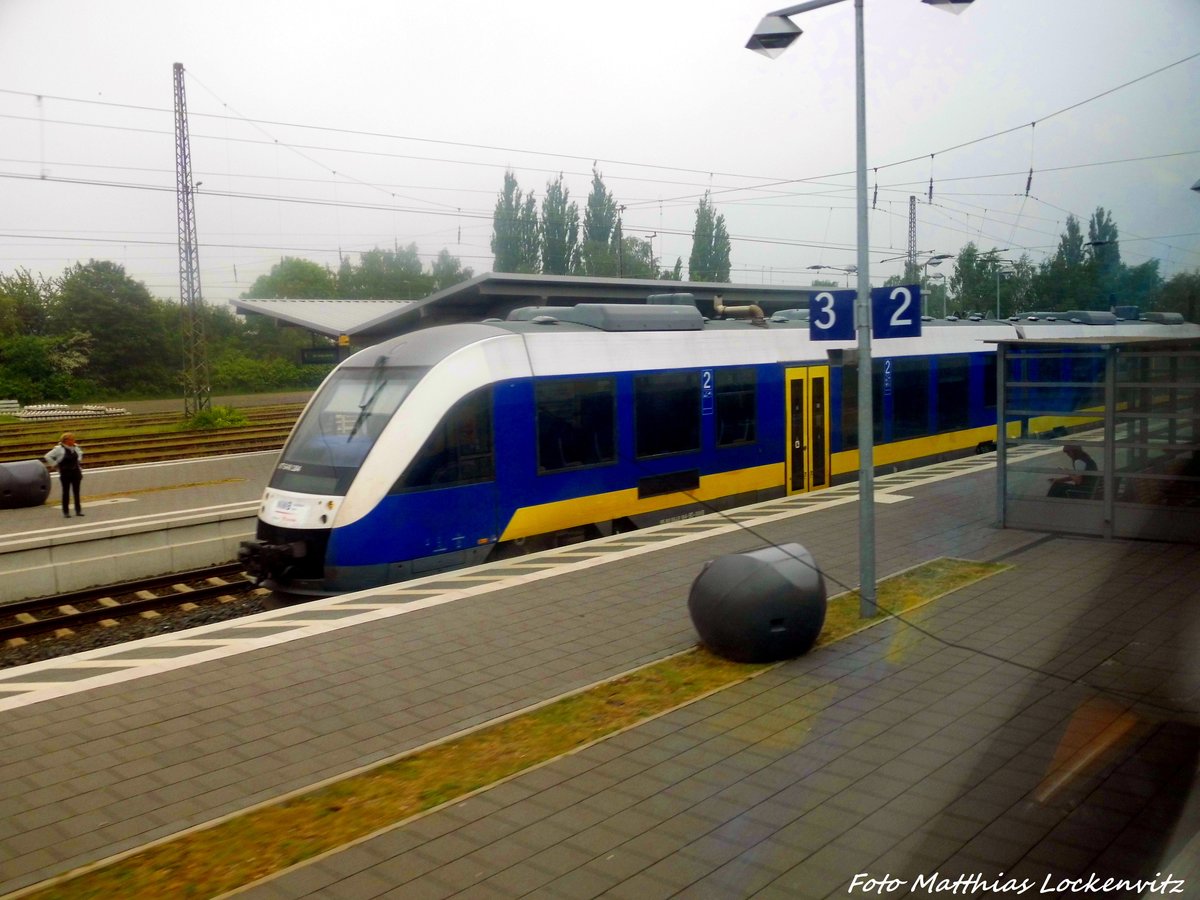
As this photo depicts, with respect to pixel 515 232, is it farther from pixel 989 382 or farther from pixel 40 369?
pixel 40 369

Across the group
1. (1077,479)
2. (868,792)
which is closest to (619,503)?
(1077,479)

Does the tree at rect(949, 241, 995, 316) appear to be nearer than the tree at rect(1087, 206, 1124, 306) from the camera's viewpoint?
No

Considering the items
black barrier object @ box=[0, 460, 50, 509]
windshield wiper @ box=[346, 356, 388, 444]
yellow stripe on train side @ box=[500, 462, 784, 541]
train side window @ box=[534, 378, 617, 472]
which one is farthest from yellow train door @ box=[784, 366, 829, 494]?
black barrier object @ box=[0, 460, 50, 509]

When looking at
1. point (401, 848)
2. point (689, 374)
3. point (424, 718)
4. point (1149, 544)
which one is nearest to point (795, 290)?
point (689, 374)

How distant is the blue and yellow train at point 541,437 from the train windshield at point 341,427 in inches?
0.9

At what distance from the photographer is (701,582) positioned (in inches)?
292

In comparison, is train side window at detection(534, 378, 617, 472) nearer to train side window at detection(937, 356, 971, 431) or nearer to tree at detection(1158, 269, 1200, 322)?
tree at detection(1158, 269, 1200, 322)

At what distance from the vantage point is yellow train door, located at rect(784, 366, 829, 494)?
1525cm

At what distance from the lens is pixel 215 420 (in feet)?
90.1

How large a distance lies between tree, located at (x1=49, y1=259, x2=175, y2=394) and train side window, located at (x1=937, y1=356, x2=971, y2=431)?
90.8 feet

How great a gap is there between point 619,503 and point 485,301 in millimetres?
5765

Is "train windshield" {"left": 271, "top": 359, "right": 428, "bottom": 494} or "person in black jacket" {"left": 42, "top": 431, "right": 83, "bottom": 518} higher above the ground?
"train windshield" {"left": 271, "top": 359, "right": 428, "bottom": 494}

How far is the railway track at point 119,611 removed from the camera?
394 inches

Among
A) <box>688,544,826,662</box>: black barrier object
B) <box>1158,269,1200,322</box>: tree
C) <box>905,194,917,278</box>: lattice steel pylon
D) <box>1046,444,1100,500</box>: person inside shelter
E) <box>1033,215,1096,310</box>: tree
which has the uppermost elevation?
<box>905,194,917,278</box>: lattice steel pylon
